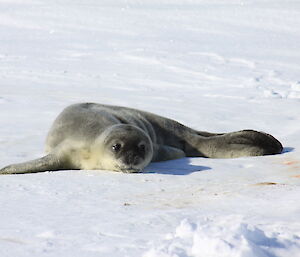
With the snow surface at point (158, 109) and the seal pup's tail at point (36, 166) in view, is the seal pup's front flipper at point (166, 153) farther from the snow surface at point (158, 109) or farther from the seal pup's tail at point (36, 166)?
the seal pup's tail at point (36, 166)

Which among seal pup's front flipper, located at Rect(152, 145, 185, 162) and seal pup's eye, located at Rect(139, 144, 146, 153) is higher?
seal pup's eye, located at Rect(139, 144, 146, 153)

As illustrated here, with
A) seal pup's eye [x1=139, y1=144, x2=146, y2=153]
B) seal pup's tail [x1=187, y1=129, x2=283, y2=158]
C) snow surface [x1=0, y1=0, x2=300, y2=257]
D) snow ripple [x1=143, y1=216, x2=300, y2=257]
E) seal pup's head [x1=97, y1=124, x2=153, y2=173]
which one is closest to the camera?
snow ripple [x1=143, y1=216, x2=300, y2=257]

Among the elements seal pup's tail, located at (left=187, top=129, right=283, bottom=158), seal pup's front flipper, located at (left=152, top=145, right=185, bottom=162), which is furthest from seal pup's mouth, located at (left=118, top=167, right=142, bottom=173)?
seal pup's tail, located at (left=187, top=129, right=283, bottom=158)

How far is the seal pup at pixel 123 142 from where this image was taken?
4.56 m

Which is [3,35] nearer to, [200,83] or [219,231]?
[200,83]

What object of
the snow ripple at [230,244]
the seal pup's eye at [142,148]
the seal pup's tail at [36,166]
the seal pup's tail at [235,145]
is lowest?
the seal pup's tail at [36,166]

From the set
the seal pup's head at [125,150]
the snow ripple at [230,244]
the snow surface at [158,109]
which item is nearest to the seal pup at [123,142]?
the seal pup's head at [125,150]

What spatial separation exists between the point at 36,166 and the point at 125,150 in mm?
538

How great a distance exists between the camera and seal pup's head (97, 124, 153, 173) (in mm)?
4504

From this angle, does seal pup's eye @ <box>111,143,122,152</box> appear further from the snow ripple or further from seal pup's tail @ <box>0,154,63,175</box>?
the snow ripple

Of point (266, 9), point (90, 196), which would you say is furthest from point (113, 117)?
point (266, 9)

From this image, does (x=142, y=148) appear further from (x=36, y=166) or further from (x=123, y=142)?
(x=36, y=166)

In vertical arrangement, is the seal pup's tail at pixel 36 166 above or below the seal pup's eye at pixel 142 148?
below

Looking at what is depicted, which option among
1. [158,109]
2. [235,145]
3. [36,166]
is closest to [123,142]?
[36,166]
